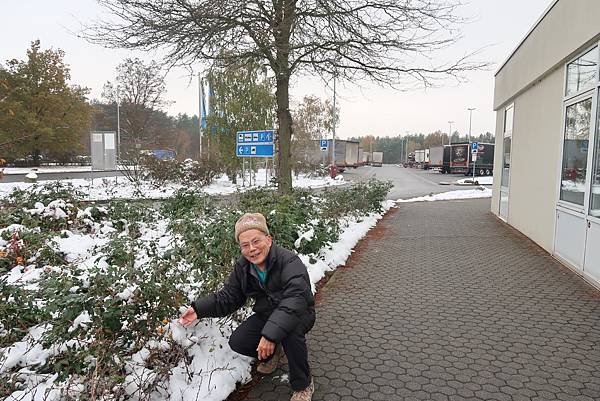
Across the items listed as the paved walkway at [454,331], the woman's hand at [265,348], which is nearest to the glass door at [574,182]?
the paved walkway at [454,331]

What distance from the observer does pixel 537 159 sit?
26.9 ft

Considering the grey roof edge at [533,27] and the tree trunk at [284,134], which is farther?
the tree trunk at [284,134]

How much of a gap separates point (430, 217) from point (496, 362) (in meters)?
9.05

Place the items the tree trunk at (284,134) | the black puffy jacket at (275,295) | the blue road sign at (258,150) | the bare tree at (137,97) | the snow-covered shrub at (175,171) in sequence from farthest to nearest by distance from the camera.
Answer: the bare tree at (137,97) → the snow-covered shrub at (175,171) → the blue road sign at (258,150) → the tree trunk at (284,134) → the black puffy jacket at (275,295)

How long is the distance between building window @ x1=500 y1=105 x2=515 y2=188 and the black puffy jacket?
31.3 feet

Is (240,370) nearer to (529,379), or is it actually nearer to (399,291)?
(529,379)

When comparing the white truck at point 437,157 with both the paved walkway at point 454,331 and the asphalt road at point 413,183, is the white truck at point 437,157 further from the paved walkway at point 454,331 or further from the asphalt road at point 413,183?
the paved walkway at point 454,331

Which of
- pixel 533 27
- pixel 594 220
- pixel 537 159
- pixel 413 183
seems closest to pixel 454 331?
pixel 594 220

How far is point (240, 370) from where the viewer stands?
→ 312 cm

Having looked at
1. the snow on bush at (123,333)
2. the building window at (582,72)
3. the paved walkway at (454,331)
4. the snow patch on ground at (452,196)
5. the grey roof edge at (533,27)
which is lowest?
the paved walkway at (454,331)

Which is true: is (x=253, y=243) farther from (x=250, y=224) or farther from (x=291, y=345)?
(x=291, y=345)

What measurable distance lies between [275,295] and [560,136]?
6.16 metres

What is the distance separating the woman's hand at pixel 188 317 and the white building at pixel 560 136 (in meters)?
5.03

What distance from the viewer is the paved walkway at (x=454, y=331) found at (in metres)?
3.09
